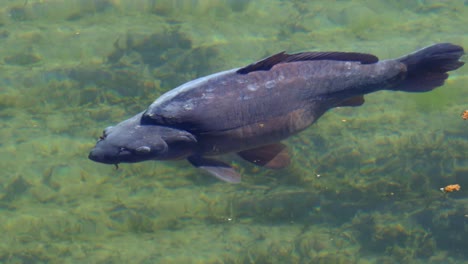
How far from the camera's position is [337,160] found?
21.6 ft

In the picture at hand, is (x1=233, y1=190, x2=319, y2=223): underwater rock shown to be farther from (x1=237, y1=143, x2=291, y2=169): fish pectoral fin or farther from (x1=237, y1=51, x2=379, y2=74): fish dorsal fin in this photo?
(x1=237, y1=51, x2=379, y2=74): fish dorsal fin

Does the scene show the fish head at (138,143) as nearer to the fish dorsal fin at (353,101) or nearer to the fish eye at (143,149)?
the fish eye at (143,149)

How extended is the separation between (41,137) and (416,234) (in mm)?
4331

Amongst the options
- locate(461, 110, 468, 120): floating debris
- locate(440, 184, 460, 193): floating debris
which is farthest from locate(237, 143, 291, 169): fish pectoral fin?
locate(461, 110, 468, 120): floating debris

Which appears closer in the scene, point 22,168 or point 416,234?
point 416,234

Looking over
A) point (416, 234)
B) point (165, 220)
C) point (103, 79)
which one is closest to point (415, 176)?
point (416, 234)

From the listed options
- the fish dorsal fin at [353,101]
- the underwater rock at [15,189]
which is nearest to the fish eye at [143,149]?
the underwater rock at [15,189]

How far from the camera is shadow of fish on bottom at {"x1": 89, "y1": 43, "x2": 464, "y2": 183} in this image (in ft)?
18.0

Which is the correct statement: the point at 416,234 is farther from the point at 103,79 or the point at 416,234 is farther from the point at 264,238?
the point at 103,79

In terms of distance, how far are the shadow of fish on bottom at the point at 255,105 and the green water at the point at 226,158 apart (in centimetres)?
70

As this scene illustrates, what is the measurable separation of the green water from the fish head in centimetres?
85

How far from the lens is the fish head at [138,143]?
5406 mm

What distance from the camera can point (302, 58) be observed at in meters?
5.74

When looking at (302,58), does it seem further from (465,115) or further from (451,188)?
(465,115)
